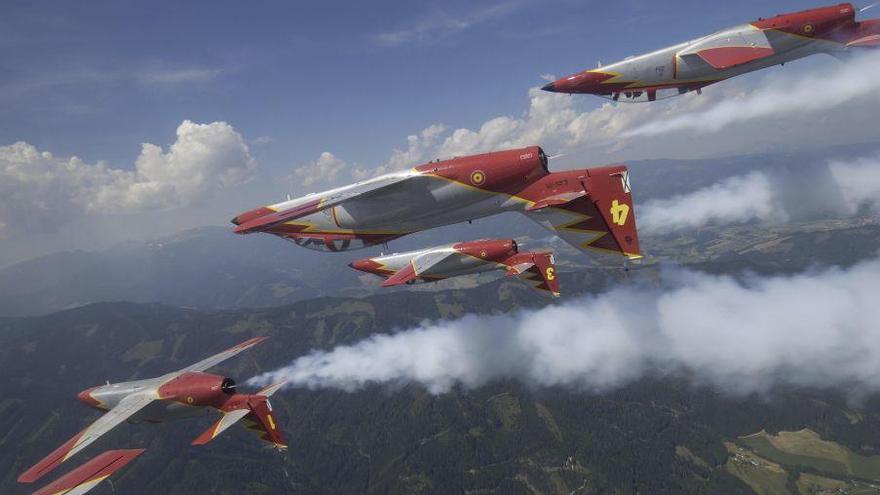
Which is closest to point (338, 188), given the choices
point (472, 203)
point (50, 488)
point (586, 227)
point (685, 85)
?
point (472, 203)

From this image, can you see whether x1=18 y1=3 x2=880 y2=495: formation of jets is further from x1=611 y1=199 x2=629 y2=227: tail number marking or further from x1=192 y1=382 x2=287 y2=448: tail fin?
x1=192 y1=382 x2=287 y2=448: tail fin

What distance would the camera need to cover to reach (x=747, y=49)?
53.1 ft

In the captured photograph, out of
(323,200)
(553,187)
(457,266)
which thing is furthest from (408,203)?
(457,266)

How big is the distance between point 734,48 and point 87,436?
3467 centimetres

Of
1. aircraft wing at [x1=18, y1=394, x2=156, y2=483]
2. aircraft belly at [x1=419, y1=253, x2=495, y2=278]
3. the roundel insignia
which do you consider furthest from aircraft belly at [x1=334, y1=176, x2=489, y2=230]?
aircraft wing at [x1=18, y1=394, x2=156, y2=483]

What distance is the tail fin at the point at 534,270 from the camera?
23.9 meters

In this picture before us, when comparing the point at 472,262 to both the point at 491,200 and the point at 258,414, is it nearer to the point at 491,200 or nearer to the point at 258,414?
the point at 491,200

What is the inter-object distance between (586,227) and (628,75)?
7.16 meters

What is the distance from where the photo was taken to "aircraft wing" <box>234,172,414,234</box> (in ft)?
50.2

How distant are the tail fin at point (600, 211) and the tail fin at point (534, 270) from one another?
276 inches

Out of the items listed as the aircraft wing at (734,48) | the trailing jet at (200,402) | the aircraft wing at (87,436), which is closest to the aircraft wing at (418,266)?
the trailing jet at (200,402)

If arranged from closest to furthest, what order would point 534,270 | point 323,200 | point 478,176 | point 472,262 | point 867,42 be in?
1. point 867,42
2. point 323,200
3. point 478,176
4. point 472,262
5. point 534,270

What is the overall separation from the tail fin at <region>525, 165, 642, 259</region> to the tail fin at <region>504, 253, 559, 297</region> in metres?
7.01

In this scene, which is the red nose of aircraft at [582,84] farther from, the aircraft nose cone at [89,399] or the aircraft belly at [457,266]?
the aircraft nose cone at [89,399]
